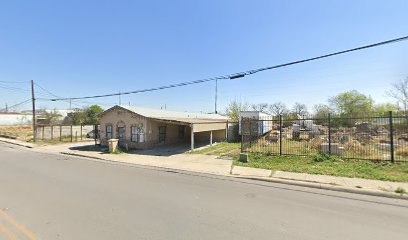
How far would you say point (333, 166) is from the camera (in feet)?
34.2

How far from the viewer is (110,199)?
243 inches

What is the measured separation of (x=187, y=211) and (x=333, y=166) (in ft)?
26.3

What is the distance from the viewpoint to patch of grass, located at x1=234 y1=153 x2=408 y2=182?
886 centimetres

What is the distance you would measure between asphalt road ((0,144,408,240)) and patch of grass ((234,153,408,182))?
2.40 meters

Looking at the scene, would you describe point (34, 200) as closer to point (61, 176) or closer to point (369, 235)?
point (61, 176)

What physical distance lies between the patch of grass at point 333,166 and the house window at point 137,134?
966 centimetres

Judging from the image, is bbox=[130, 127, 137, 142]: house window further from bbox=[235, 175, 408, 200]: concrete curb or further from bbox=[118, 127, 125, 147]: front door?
bbox=[235, 175, 408, 200]: concrete curb

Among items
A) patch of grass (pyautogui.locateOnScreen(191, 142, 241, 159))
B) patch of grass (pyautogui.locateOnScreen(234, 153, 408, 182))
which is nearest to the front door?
patch of grass (pyautogui.locateOnScreen(191, 142, 241, 159))

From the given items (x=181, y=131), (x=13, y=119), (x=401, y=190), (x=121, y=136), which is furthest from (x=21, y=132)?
(x=401, y=190)

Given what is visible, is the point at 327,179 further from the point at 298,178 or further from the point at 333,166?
the point at 333,166

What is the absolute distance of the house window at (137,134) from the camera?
62.2 ft

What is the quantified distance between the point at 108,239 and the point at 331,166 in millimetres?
9833

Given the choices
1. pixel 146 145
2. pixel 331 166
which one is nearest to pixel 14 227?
pixel 331 166

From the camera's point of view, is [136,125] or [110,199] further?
[136,125]
